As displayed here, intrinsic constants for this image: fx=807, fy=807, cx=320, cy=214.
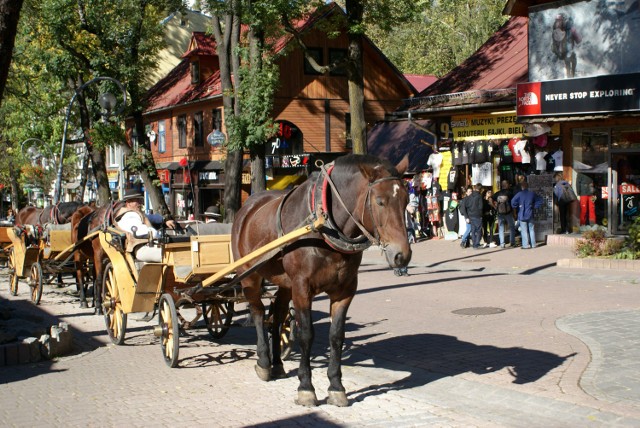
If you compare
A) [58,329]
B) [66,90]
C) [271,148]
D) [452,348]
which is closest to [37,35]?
[66,90]

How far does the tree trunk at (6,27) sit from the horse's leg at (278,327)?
3.91 metres

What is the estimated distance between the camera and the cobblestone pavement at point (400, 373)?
23.7 feet

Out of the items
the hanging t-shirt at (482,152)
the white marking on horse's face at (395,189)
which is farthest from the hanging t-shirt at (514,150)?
the white marking on horse's face at (395,189)

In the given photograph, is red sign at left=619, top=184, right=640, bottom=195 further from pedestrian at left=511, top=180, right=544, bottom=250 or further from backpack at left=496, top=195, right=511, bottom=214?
backpack at left=496, top=195, right=511, bottom=214

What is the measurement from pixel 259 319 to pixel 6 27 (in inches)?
169

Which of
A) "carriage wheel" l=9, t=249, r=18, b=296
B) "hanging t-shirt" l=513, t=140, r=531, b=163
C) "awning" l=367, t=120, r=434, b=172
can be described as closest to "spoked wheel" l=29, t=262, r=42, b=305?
"carriage wheel" l=9, t=249, r=18, b=296

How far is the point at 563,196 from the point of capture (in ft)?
74.9

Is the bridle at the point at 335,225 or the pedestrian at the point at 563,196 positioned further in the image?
the pedestrian at the point at 563,196

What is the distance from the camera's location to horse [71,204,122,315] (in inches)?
503

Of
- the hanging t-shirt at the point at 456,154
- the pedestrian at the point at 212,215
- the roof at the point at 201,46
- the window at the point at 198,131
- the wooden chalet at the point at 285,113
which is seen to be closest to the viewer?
the pedestrian at the point at 212,215

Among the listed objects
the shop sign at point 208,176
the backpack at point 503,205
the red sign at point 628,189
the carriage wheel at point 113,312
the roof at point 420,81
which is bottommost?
the carriage wheel at point 113,312

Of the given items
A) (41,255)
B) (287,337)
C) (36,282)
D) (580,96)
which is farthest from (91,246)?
(580,96)

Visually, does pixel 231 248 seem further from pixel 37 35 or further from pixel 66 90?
pixel 66 90

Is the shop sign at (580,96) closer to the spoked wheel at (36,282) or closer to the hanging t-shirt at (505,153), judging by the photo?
the hanging t-shirt at (505,153)
